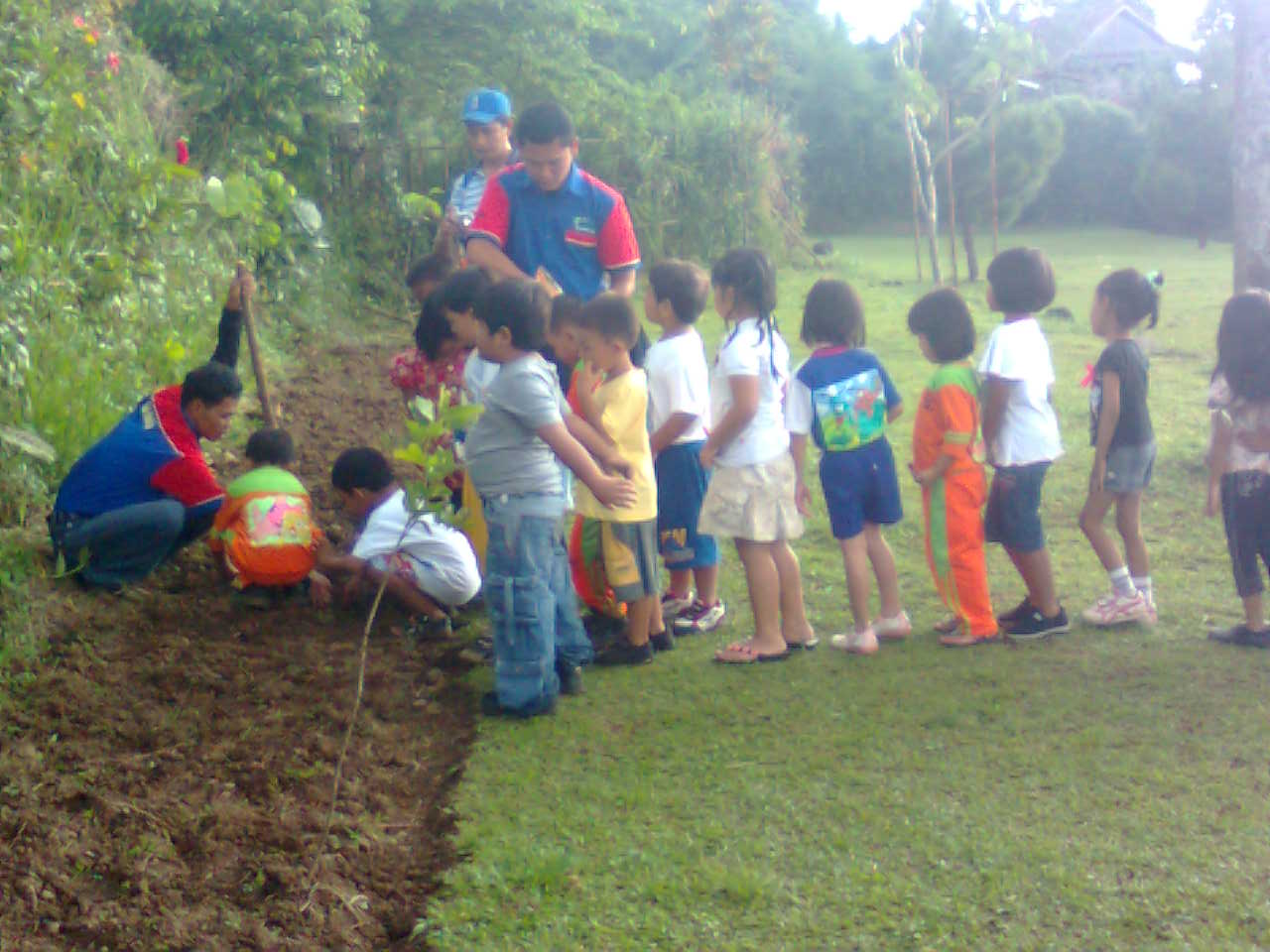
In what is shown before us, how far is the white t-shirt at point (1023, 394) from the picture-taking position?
5121mm

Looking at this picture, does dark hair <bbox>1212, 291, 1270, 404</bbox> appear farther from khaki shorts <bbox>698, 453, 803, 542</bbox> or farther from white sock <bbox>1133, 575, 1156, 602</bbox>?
khaki shorts <bbox>698, 453, 803, 542</bbox>

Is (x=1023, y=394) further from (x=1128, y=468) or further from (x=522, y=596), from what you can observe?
(x=522, y=596)

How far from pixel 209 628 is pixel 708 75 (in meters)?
29.2

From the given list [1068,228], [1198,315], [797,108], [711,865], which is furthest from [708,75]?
[711,865]

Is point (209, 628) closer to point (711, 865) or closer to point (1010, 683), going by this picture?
point (711, 865)

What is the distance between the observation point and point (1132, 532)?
5504 mm

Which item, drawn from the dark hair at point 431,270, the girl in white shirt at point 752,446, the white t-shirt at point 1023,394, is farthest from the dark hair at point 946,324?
the dark hair at point 431,270

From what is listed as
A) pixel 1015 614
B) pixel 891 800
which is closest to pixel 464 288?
pixel 891 800

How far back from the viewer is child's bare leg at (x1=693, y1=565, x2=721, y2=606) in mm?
5609

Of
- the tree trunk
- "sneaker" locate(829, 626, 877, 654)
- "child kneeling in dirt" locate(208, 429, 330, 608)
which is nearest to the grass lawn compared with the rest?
"sneaker" locate(829, 626, 877, 654)

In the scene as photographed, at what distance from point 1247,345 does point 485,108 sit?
3412mm

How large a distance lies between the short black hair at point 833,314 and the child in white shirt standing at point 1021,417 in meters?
0.51

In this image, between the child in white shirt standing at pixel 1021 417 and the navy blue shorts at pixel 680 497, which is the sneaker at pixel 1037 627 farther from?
the navy blue shorts at pixel 680 497

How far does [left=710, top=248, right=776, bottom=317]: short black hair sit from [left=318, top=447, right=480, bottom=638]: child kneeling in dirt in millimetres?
1420
